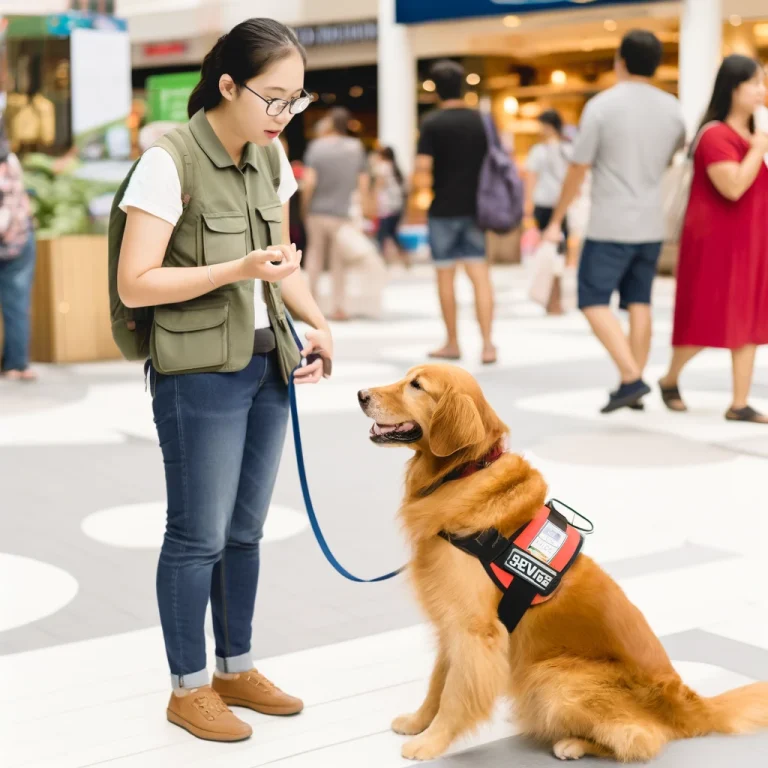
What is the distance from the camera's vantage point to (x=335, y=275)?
43.9 ft

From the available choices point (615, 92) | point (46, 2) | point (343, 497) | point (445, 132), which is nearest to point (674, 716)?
point (343, 497)

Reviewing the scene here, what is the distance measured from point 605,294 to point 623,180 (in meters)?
0.71

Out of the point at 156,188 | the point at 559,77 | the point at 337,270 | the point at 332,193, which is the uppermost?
the point at 559,77

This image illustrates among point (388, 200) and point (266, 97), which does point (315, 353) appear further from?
point (388, 200)

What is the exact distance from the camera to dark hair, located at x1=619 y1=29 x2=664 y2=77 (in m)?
7.77

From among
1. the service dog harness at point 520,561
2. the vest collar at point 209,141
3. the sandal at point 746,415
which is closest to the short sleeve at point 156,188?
the vest collar at point 209,141

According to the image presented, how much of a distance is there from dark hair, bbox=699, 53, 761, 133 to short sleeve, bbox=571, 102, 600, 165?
667mm

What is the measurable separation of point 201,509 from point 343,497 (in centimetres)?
285

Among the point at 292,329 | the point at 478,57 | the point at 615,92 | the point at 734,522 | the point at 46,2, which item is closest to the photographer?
the point at 292,329

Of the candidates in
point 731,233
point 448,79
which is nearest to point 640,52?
point 731,233

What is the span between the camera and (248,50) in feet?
10.0

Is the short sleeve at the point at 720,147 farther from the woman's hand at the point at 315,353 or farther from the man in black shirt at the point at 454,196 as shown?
the woman's hand at the point at 315,353

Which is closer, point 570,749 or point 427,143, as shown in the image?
point 570,749

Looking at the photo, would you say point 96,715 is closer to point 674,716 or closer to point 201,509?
point 201,509
